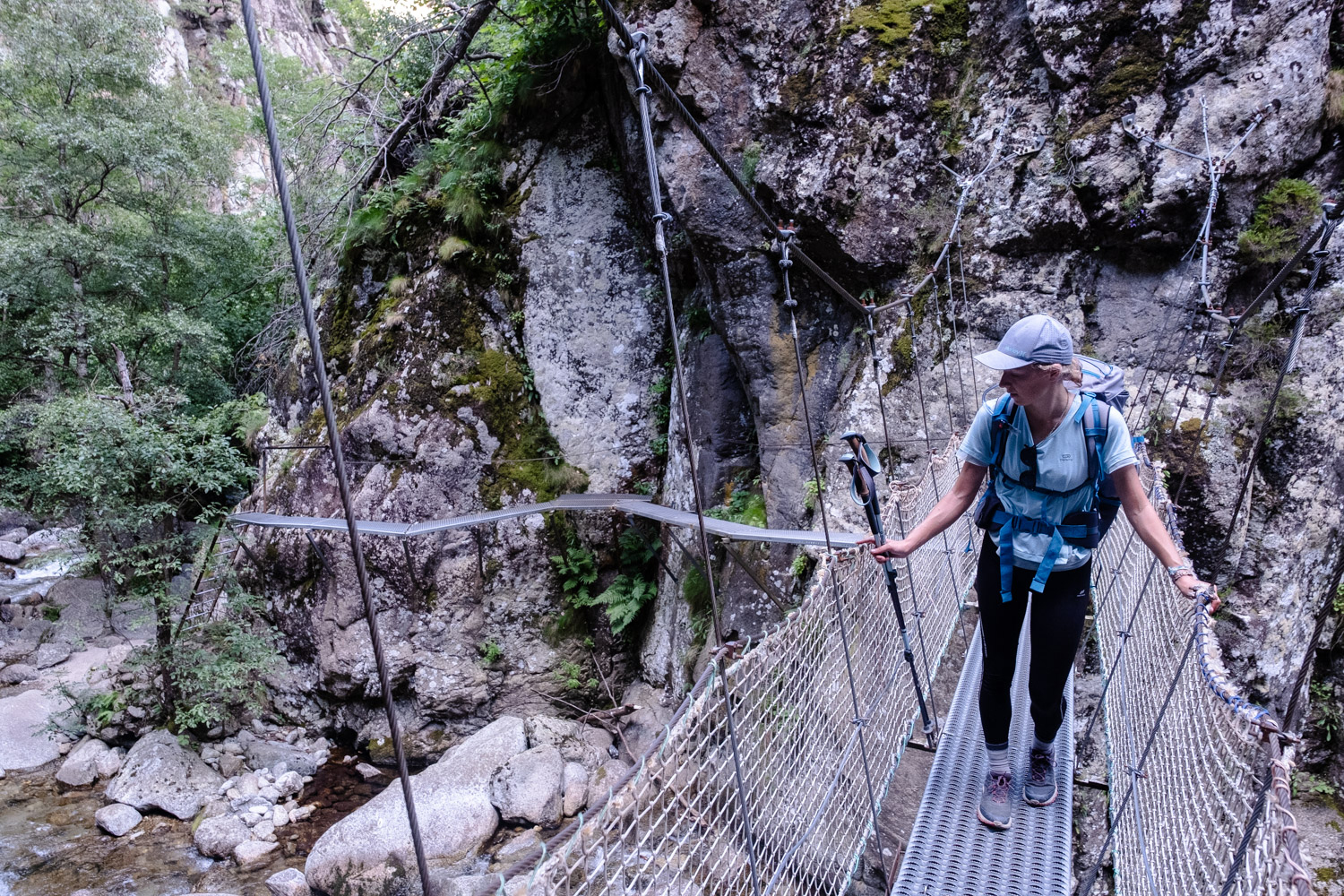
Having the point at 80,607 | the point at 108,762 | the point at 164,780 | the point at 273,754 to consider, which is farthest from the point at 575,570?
the point at 80,607

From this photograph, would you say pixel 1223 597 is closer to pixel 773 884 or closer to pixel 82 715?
pixel 773 884

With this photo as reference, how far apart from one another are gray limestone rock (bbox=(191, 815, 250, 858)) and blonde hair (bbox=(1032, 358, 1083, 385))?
5.56 meters

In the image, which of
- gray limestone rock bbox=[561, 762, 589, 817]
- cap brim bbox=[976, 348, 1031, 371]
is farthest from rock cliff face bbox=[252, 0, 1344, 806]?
cap brim bbox=[976, 348, 1031, 371]

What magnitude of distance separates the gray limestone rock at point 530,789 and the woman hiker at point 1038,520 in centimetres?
360

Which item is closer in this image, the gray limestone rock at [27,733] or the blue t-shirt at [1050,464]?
the blue t-shirt at [1050,464]

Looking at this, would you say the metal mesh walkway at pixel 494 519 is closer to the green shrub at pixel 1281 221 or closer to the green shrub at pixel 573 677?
the green shrub at pixel 573 677

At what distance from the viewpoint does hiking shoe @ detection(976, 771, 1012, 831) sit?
5.20 feet

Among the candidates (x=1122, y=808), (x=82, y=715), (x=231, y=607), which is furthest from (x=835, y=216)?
(x=82, y=715)

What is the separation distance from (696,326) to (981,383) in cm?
228

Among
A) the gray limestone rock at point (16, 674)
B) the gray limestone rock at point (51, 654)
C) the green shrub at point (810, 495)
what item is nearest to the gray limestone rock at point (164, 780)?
the gray limestone rock at point (16, 674)

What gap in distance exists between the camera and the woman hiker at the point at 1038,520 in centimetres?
133

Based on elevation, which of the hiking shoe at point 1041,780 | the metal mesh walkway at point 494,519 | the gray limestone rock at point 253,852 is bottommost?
the gray limestone rock at point 253,852

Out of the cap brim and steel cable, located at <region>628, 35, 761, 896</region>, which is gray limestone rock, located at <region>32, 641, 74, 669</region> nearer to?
steel cable, located at <region>628, 35, 761, 896</region>

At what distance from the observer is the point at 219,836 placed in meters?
4.61
